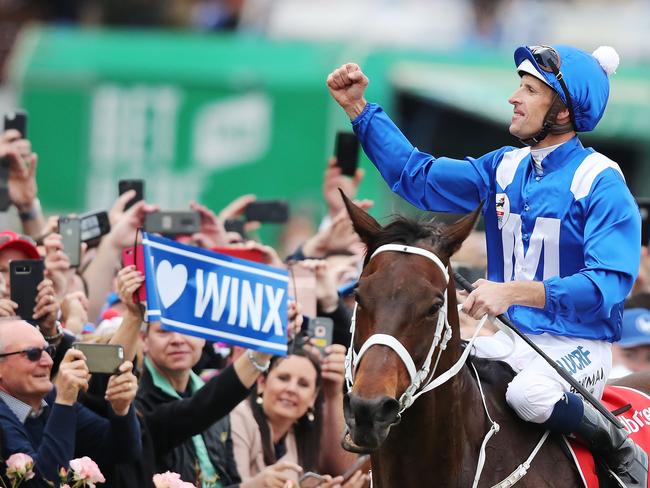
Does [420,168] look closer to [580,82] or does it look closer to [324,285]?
[580,82]

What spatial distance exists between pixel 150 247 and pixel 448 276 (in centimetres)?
196

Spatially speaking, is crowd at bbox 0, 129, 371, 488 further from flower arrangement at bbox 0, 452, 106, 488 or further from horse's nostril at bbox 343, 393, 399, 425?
horse's nostril at bbox 343, 393, 399, 425

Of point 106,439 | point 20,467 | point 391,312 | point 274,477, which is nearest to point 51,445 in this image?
point 20,467

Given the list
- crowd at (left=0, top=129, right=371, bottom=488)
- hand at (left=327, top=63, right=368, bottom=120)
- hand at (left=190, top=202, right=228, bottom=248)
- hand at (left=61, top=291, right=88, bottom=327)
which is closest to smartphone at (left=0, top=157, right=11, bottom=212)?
crowd at (left=0, top=129, right=371, bottom=488)

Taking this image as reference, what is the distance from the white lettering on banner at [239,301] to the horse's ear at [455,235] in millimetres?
1852

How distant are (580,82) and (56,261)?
112 inches

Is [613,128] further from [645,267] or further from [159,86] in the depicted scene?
[645,267]

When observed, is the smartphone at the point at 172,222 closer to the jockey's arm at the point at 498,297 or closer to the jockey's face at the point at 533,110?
the jockey's face at the point at 533,110

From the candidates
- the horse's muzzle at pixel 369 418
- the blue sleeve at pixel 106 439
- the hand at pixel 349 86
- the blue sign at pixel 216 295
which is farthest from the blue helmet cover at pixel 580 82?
the blue sleeve at pixel 106 439

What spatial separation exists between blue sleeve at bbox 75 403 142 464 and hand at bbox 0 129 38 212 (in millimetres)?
2343

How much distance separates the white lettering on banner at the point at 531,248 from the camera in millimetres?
5809

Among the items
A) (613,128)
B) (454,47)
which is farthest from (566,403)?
(454,47)

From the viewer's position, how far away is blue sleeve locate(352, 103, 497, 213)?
6164 millimetres

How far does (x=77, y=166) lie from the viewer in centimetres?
1866
